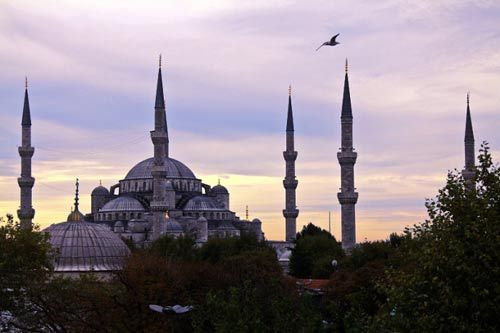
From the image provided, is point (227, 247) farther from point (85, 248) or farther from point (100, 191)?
point (100, 191)

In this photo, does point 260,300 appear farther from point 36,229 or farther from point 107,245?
point 107,245

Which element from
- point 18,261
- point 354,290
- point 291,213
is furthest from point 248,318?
point 291,213

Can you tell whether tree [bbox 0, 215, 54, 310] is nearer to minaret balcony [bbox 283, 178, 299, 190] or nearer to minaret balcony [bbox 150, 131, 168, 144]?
minaret balcony [bbox 150, 131, 168, 144]

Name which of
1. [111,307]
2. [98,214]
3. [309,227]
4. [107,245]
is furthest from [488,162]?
[98,214]

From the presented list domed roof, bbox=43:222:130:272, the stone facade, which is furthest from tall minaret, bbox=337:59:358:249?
the stone facade

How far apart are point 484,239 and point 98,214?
70.4m

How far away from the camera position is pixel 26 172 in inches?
2461

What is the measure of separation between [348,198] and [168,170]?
3451 centimetres

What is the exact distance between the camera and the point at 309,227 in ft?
236

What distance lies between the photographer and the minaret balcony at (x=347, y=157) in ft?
178

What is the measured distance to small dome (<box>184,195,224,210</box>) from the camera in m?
82.9

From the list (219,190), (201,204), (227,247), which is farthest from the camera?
(219,190)

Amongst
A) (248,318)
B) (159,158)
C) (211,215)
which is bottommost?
(248,318)

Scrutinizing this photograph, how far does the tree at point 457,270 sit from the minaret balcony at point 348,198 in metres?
38.8
